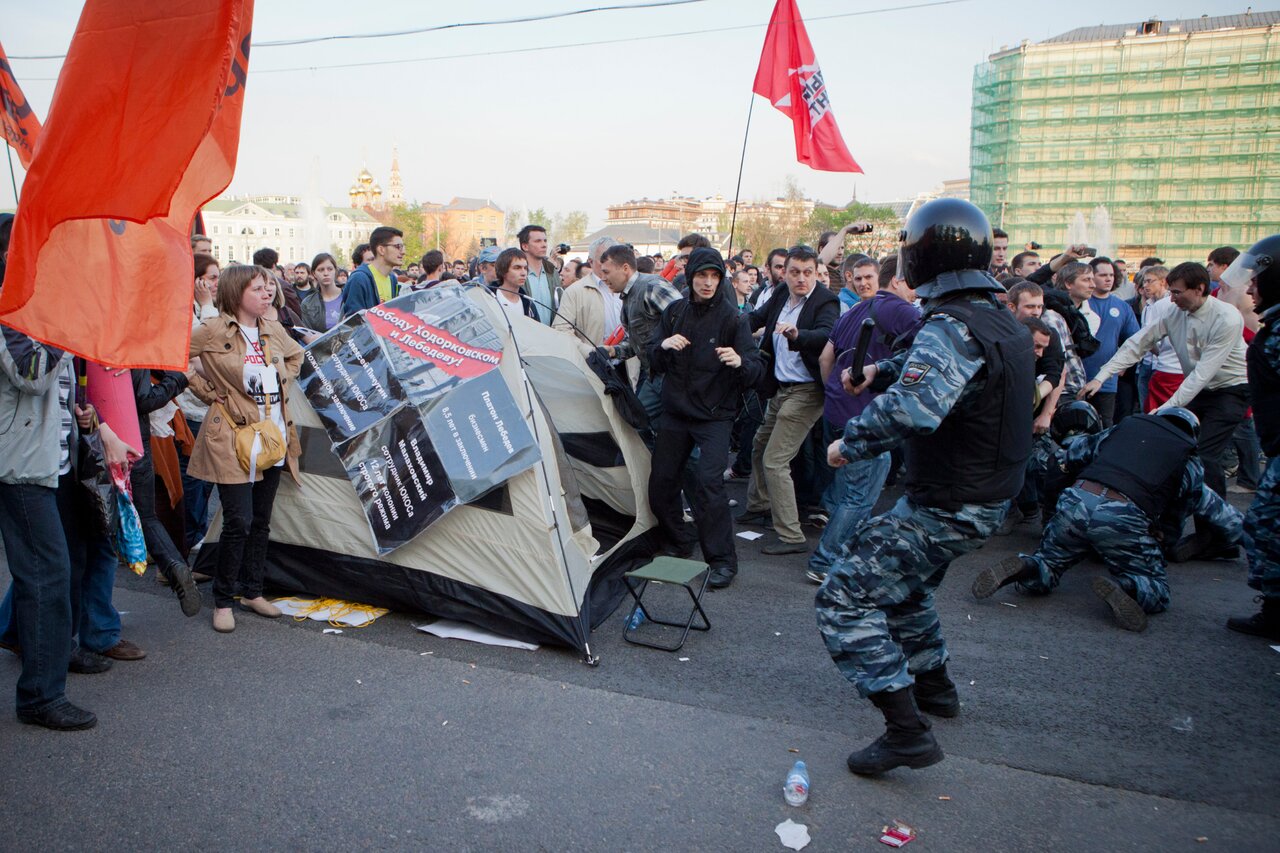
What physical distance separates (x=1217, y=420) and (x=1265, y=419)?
2.09 m

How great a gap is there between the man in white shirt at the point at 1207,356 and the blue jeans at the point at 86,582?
21.0ft

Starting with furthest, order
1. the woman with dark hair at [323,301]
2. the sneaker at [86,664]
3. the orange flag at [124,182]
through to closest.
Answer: the woman with dark hair at [323,301]
the sneaker at [86,664]
the orange flag at [124,182]

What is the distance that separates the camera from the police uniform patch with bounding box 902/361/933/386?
10.3 ft

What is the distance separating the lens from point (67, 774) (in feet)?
11.0

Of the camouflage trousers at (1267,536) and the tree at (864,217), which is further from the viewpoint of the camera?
the tree at (864,217)

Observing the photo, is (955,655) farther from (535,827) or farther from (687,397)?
(535,827)

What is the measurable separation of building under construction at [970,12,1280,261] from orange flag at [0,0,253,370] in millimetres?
64648

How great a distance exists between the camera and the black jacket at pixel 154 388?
172 inches

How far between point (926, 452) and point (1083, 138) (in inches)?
2707

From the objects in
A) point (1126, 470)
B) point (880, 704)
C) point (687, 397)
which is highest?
point (687, 397)

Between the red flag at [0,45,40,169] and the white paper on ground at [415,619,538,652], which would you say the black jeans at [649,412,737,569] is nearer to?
the white paper on ground at [415,619,538,652]

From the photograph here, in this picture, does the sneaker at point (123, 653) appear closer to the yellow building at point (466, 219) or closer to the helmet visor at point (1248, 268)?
the helmet visor at point (1248, 268)

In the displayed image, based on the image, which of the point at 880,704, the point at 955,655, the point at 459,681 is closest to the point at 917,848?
the point at 880,704

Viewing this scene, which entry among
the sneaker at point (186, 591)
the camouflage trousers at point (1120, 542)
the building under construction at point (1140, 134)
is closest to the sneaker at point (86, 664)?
the sneaker at point (186, 591)
